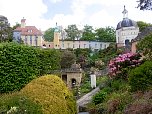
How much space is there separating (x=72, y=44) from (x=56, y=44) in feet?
14.5

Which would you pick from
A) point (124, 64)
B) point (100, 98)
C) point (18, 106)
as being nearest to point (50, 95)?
point (18, 106)

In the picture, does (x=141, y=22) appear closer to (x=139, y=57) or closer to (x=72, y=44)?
(x=72, y=44)

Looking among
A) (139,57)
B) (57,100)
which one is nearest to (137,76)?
(57,100)

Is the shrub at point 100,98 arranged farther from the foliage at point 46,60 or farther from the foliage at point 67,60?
the foliage at point 67,60

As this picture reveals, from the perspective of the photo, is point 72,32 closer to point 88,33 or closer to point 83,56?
point 88,33

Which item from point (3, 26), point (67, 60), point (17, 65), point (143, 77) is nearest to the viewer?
point (143, 77)

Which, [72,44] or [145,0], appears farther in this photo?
[72,44]

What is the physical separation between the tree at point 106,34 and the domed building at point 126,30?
8.74 metres

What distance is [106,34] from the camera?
9831cm

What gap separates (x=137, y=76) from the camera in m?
15.7

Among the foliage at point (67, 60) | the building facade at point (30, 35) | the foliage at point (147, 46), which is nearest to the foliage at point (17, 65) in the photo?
the foliage at point (147, 46)

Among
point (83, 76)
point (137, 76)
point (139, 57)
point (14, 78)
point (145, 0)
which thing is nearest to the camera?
point (137, 76)

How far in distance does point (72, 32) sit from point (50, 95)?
288ft

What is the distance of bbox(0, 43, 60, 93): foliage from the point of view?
23.6 metres
